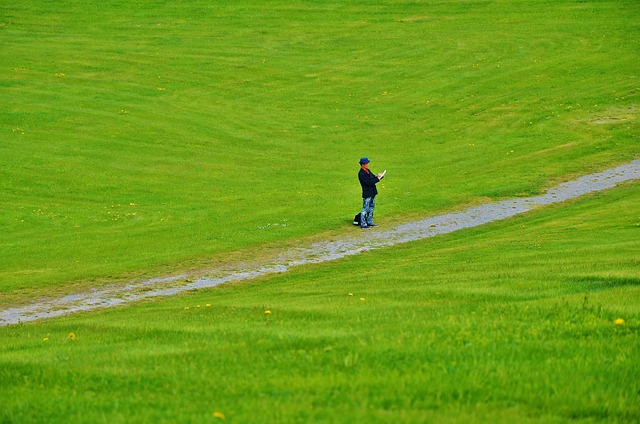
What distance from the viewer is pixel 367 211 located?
1277 inches

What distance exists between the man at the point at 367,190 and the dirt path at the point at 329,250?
55 cm

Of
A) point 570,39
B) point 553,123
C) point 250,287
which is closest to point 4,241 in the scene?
point 250,287

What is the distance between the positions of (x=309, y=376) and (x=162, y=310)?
32.4ft

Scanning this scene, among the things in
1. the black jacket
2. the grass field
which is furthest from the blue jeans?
the grass field

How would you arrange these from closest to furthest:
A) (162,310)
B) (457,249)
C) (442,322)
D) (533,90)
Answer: (442,322)
(162,310)
(457,249)
(533,90)

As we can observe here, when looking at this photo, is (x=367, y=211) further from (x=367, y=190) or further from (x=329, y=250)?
(x=329, y=250)

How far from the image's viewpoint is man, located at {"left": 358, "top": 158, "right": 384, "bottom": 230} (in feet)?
104

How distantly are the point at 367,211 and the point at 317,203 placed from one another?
13.7 feet

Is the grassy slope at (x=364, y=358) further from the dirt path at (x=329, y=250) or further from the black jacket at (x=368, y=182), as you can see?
the black jacket at (x=368, y=182)

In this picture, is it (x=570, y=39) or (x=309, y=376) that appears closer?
(x=309, y=376)

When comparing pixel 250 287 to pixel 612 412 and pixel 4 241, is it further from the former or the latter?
pixel 612 412

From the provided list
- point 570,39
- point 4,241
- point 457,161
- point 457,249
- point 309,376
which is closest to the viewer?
point 309,376

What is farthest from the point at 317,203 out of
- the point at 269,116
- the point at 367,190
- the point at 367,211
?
the point at 269,116

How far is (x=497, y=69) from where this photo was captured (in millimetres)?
61562
